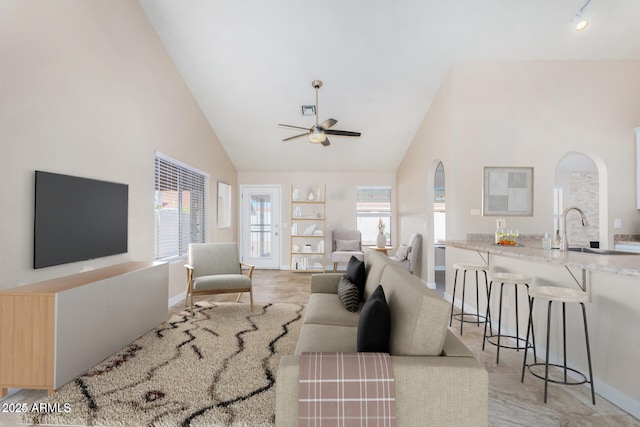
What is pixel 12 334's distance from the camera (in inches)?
88.9

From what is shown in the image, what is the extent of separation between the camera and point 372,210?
26.6 feet

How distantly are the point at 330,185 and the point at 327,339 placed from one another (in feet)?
19.6

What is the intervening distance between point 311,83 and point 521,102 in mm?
2898

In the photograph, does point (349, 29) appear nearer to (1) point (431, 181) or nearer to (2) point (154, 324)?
(1) point (431, 181)

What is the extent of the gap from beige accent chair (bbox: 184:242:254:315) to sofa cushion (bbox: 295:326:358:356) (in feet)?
6.15

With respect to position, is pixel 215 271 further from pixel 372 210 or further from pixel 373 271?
pixel 372 210

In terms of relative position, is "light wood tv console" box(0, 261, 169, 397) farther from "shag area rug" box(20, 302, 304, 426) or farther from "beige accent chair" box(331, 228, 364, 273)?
"beige accent chair" box(331, 228, 364, 273)

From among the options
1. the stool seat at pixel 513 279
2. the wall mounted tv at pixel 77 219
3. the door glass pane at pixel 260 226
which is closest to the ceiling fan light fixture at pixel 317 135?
the wall mounted tv at pixel 77 219

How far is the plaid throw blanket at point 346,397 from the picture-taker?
4.76 feet

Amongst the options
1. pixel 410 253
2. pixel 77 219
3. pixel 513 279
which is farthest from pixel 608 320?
pixel 77 219

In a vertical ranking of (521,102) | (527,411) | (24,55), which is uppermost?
(521,102)

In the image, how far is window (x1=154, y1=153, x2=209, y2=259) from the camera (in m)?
4.54

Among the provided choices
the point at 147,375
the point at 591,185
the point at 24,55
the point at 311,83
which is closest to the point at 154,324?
the point at 147,375

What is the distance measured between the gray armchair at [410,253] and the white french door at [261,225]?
3.00 m
